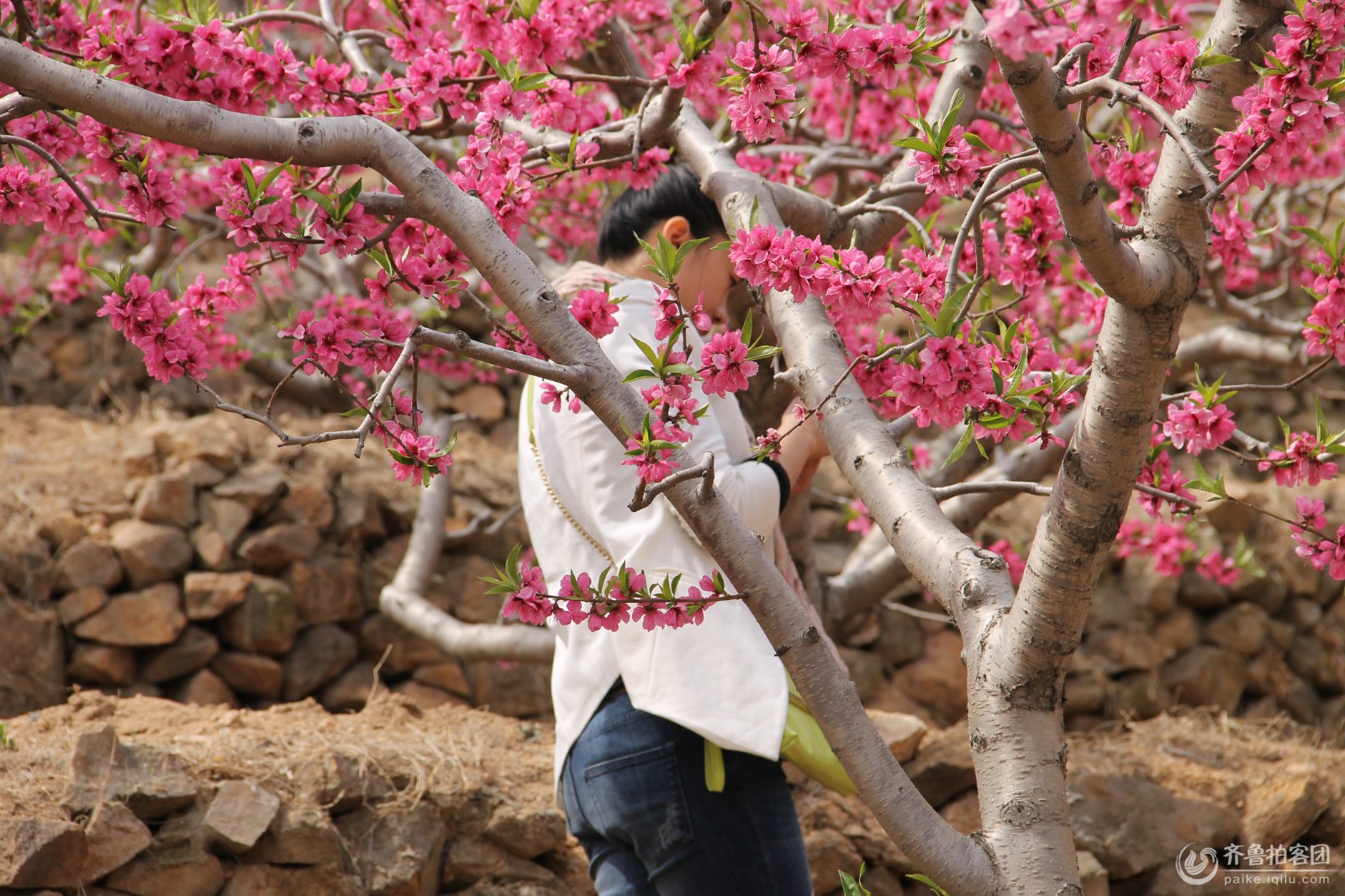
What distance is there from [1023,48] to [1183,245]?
602mm

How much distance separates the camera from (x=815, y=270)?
59.2 inches

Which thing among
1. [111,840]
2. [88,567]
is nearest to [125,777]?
[111,840]

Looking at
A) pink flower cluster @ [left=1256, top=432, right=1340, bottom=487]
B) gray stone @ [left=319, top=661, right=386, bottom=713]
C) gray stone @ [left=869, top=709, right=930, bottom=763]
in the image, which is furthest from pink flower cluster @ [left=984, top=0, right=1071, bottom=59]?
gray stone @ [left=319, top=661, right=386, bottom=713]

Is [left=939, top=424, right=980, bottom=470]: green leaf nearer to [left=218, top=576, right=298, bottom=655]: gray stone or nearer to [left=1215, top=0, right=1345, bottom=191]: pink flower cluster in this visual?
[left=1215, top=0, right=1345, bottom=191]: pink flower cluster

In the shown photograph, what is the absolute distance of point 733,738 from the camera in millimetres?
1710

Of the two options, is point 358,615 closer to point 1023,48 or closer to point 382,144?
point 382,144

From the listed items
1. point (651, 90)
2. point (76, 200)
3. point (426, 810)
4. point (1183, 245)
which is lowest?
point (426, 810)

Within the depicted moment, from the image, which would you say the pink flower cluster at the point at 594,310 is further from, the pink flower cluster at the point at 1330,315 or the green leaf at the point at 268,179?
the pink flower cluster at the point at 1330,315

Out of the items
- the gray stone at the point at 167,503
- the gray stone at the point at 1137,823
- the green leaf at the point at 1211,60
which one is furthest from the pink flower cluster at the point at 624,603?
the gray stone at the point at 167,503

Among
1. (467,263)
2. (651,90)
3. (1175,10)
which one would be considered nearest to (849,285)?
(467,263)

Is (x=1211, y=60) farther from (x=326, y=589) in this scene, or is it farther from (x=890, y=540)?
(x=326, y=589)

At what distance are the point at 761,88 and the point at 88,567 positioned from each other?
349 centimetres

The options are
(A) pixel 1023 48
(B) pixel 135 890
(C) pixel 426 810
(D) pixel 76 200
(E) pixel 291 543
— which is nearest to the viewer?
(A) pixel 1023 48

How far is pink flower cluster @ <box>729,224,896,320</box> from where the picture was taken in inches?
58.0
